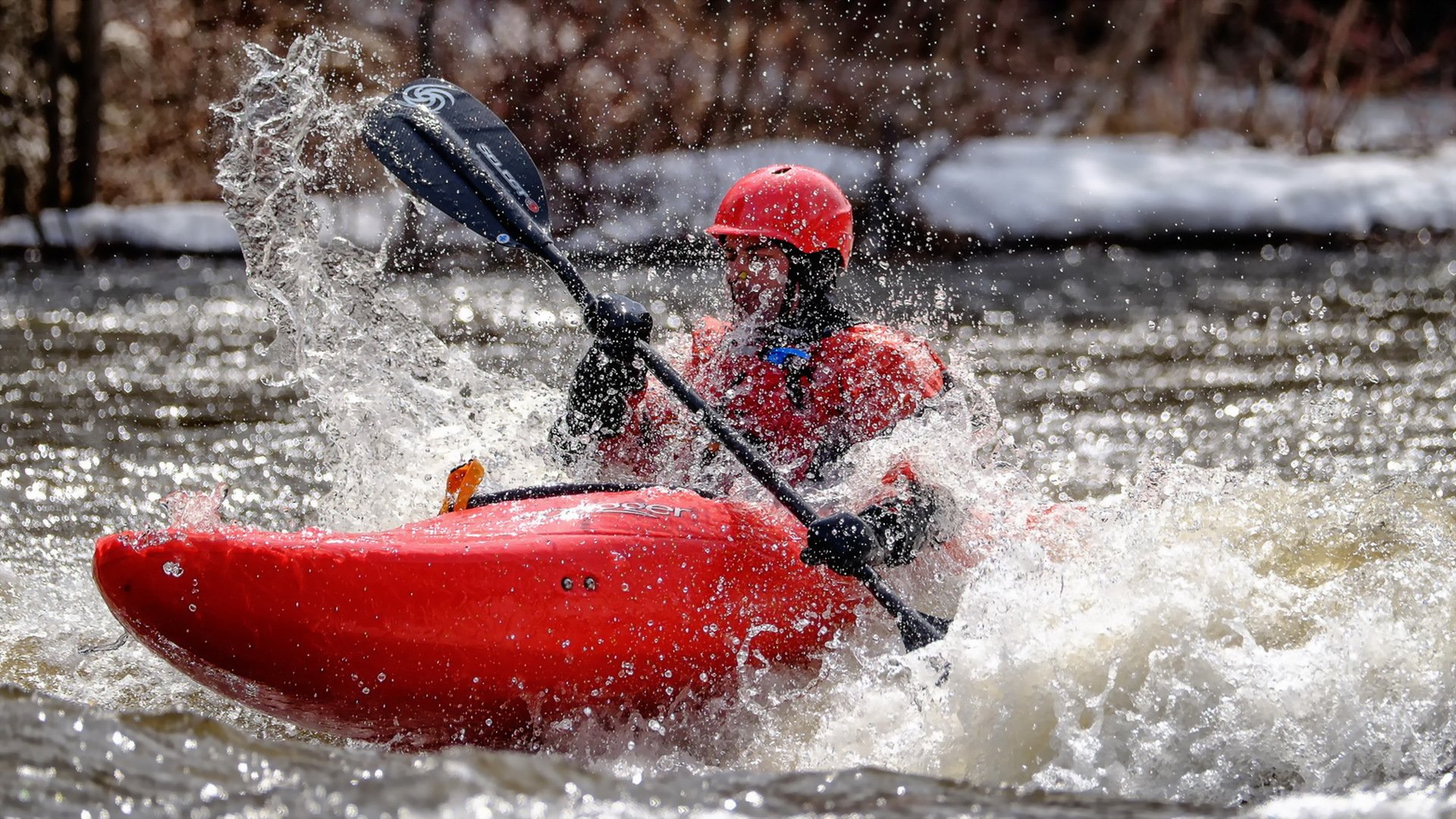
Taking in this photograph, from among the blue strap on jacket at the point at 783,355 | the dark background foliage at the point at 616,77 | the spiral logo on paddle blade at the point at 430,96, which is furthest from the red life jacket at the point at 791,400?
the dark background foliage at the point at 616,77

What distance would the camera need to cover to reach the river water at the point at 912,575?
3.20 meters

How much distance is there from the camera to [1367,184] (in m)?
12.0

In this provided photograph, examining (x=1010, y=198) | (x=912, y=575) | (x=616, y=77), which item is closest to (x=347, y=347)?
(x=912, y=575)

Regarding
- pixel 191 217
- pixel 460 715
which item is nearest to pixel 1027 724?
pixel 460 715

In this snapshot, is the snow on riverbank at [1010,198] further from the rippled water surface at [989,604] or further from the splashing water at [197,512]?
the splashing water at [197,512]

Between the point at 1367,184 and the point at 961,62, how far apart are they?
3.40m

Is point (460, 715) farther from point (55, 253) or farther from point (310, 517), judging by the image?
point (55, 253)

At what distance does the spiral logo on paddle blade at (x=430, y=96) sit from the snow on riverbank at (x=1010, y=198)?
5.62m

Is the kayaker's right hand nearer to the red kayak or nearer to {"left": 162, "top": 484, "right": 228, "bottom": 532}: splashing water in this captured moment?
the red kayak

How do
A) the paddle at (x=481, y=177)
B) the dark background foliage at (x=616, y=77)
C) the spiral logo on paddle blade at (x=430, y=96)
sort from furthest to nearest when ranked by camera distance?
the dark background foliage at (x=616, y=77) < the spiral logo on paddle blade at (x=430, y=96) < the paddle at (x=481, y=177)

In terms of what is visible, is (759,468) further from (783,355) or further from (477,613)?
(477,613)

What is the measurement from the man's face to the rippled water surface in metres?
0.58

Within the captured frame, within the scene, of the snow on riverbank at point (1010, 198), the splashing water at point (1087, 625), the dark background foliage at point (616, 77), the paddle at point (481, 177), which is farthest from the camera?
the dark background foliage at point (616, 77)

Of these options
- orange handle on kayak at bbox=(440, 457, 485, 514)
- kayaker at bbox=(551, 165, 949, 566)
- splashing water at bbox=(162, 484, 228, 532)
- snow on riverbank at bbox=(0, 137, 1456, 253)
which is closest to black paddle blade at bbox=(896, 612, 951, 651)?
kayaker at bbox=(551, 165, 949, 566)
